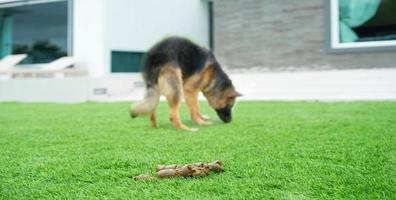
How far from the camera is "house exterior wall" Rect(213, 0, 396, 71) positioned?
38.4 ft

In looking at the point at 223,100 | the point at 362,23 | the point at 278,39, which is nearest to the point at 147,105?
the point at 223,100

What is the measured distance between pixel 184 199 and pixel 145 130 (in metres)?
2.76

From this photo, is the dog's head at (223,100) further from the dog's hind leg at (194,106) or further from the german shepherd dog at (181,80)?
the dog's hind leg at (194,106)

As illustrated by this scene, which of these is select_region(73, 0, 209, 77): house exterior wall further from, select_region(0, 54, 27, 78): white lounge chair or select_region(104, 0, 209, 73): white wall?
select_region(0, 54, 27, 78): white lounge chair

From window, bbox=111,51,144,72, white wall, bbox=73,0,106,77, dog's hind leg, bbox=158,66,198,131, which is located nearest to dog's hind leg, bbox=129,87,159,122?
dog's hind leg, bbox=158,66,198,131

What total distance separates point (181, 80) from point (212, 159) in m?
2.18

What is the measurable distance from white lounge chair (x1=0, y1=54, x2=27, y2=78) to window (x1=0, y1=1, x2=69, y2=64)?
412 millimetres

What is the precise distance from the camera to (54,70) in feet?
41.0

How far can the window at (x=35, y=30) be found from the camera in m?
14.6

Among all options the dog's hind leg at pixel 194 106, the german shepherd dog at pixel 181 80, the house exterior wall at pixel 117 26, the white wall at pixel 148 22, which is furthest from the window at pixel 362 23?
the dog's hind leg at pixel 194 106

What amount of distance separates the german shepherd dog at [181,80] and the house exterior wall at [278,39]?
6970 mm

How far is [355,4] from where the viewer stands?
11.7 m

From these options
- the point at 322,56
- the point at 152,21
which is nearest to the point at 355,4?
the point at 322,56

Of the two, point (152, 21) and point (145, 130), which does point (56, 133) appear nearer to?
point (145, 130)
